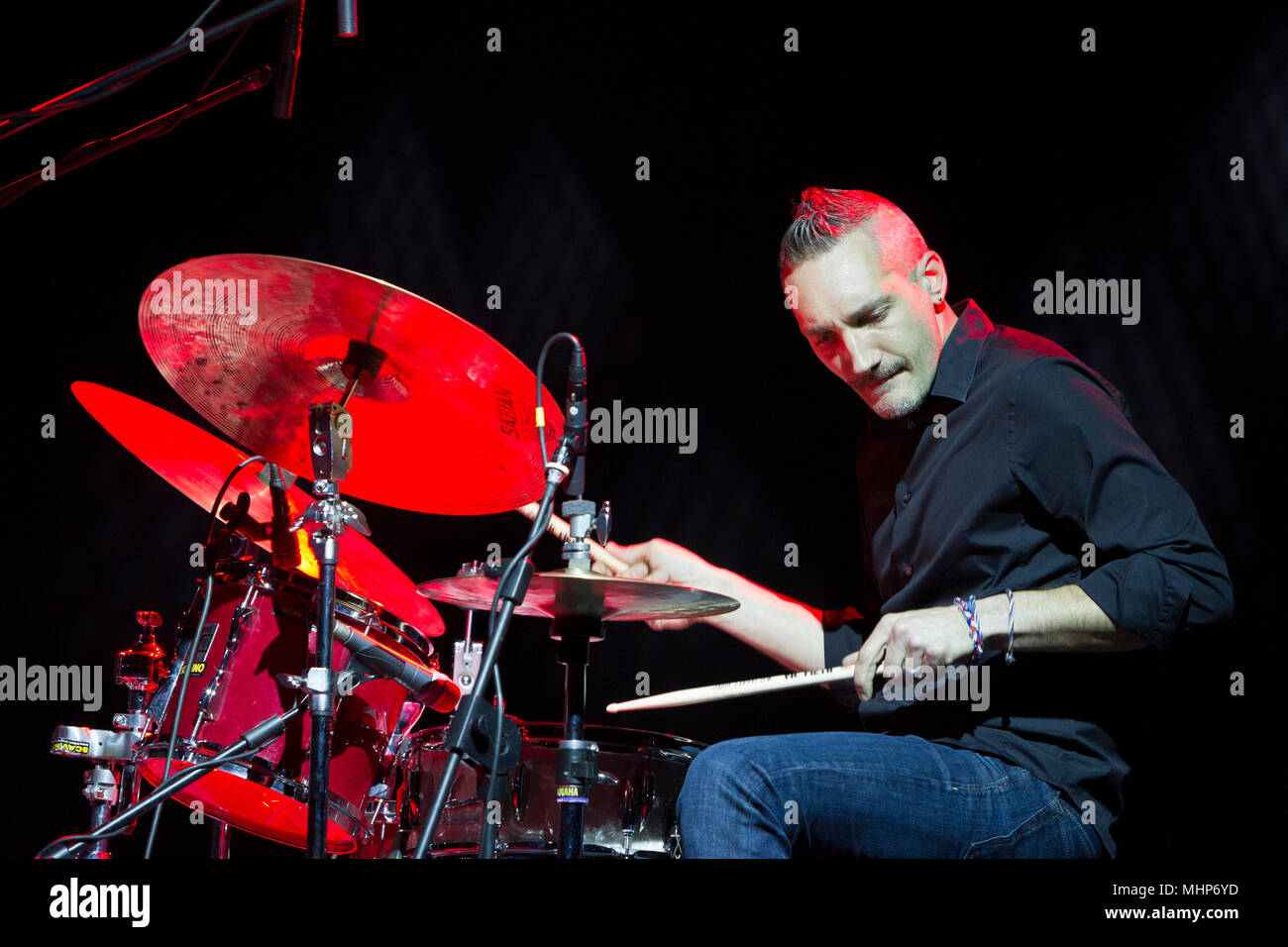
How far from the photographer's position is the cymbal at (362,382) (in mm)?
1794

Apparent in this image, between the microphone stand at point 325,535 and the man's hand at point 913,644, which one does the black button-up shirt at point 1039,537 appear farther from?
the microphone stand at point 325,535

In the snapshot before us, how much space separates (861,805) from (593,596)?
1.71 feet

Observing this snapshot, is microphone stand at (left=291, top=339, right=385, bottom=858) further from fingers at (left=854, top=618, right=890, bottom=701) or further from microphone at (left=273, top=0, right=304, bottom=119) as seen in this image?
fingers at (left=854, top=618, right=890, bottom=701)

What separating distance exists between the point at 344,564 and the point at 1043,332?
5.61ft

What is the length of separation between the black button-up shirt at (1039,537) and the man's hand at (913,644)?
9 centimetres

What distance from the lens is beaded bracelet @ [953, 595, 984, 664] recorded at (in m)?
1.58

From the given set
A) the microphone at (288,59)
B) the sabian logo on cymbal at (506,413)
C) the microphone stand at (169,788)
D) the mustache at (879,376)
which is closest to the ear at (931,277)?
the mustache at (879,376)

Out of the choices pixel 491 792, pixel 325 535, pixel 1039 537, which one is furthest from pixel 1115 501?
pixel 325 535

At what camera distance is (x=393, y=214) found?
3143 millimetres

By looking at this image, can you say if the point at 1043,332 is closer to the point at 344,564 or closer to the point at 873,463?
the point at 873,463

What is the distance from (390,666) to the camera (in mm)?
2156
